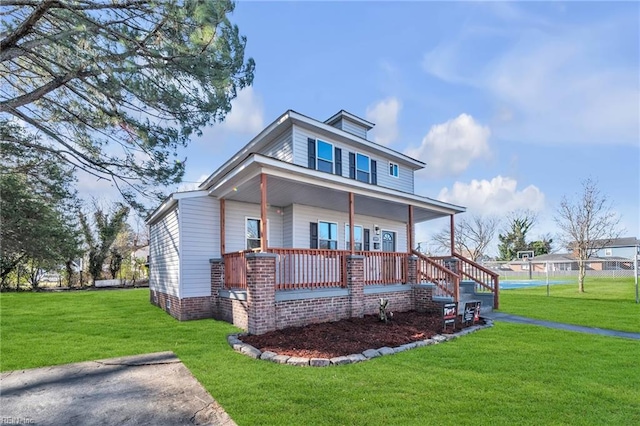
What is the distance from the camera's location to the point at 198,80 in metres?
7.28

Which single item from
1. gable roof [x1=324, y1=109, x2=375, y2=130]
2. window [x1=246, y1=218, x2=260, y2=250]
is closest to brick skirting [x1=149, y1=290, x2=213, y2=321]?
window [x1=246, y1=218, x2=260, y2=250]

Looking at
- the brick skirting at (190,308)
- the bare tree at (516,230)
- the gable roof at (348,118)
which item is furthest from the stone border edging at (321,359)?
the bare tree at (516,230)

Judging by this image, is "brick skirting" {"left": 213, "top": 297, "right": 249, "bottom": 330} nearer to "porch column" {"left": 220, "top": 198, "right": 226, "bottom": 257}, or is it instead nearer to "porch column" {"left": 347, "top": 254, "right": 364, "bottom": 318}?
"porch column" {"left": 220, "top": 198, "right": 226, "bottom": 257}

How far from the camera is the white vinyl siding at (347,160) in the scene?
1138 cm

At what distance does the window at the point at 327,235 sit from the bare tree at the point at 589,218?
16.4 m

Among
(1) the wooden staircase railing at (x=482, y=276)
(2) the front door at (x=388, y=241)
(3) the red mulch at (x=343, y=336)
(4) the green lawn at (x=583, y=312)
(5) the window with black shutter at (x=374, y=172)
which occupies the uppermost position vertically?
(5) the window with black shutter at (x=374, y=172)

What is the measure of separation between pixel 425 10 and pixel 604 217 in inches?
716

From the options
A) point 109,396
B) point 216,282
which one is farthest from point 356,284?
point 109,396

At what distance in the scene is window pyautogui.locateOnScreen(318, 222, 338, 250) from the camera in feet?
41.9

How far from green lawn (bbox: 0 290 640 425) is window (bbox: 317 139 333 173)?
650cm

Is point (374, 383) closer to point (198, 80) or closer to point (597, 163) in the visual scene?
point (198, 80)

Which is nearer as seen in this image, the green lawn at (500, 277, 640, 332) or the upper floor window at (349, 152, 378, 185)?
the green lawn at (500, 277, 640, 332)

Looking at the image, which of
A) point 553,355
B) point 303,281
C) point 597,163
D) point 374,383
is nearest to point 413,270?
point 303,281

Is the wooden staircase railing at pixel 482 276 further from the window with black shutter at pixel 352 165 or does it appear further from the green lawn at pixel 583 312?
the window with black shutter at pixel 352 165
